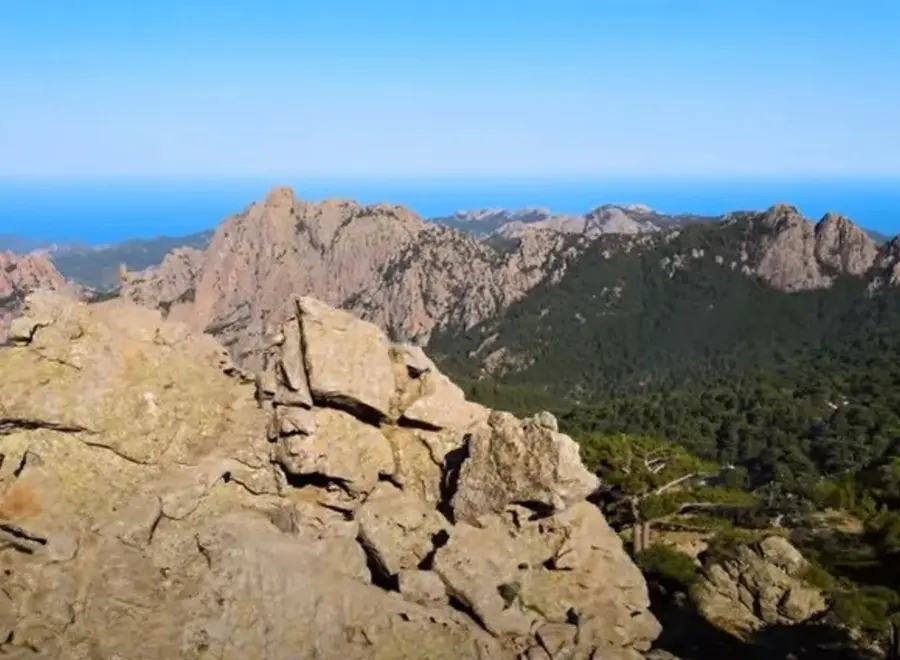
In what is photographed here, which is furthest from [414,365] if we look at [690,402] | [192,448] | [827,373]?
[827,373]

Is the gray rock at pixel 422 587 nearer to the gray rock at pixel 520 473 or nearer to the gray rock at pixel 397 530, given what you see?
the gray rock at pixel 397 530

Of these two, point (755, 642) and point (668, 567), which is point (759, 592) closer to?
point (755, 642)

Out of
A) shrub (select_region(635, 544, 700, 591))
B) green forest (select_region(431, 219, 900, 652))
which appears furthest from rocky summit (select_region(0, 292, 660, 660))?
green forest (select_region(431, 219, 900, 652))

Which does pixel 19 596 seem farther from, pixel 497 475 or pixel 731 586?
pixel 731 586

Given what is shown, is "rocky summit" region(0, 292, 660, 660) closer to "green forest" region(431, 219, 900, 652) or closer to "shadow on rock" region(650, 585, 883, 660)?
"shadow on rock" region(650, 585, 883, 660)

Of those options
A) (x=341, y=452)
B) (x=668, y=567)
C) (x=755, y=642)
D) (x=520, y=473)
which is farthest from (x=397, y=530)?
(x=755, y=642)
